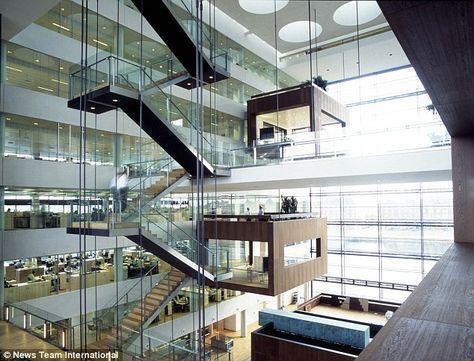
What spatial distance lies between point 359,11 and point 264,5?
2.71ft

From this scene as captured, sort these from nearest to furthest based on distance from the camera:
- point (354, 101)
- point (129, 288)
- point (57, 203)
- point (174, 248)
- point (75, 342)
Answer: point (75, 342)
point (174, 248)
point (129, 288)
point (57, 203)
point (354, 101)

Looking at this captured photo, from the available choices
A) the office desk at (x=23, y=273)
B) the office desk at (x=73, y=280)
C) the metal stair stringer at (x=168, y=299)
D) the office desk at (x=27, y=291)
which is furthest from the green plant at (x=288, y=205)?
the office desk at (x=23, y=273)

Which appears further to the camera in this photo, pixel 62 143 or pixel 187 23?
pixel 62 143

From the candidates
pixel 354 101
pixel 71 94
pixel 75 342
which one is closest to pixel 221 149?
pixel 71 94

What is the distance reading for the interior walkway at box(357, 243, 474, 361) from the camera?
1.11m

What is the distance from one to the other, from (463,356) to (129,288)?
865 cm

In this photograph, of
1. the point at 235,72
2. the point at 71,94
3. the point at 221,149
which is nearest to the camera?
the point at 71,94

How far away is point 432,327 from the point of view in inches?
53.4

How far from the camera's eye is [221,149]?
10.4 meters

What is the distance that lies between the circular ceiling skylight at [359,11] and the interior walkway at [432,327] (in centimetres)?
107

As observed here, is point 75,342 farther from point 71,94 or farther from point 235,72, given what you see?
point 235,72

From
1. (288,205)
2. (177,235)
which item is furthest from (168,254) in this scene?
(288,205)

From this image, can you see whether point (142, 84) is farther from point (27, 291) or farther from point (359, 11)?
point (359, 11)

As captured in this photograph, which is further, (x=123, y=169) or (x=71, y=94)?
(x=123, y=169)
